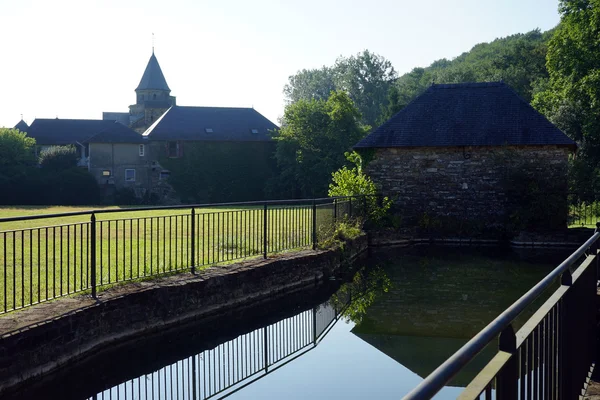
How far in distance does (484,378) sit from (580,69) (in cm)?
3226

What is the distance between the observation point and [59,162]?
49.3 m

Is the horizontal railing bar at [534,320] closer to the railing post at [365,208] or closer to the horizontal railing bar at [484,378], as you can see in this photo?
the horizontal railing bar at [484,378]

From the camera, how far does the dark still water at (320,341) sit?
6773 millimetres

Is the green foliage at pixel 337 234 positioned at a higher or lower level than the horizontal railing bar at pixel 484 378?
lower

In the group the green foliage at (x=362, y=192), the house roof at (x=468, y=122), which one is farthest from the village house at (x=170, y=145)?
the green foliage at (x=362, y=192)

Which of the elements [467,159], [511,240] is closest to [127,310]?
[511,240]

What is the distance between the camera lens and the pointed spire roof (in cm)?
7319

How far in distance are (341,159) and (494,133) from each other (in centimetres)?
2234

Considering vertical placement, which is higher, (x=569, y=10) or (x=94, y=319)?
(x=569, y=10)

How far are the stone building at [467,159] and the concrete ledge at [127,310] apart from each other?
11.3 meters

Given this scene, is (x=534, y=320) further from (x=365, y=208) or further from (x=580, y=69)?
(x=580, y=69)

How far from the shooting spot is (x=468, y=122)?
23.5 m

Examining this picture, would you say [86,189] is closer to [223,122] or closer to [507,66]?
[223,122]

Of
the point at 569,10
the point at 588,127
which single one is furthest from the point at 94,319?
the point at 569,10
